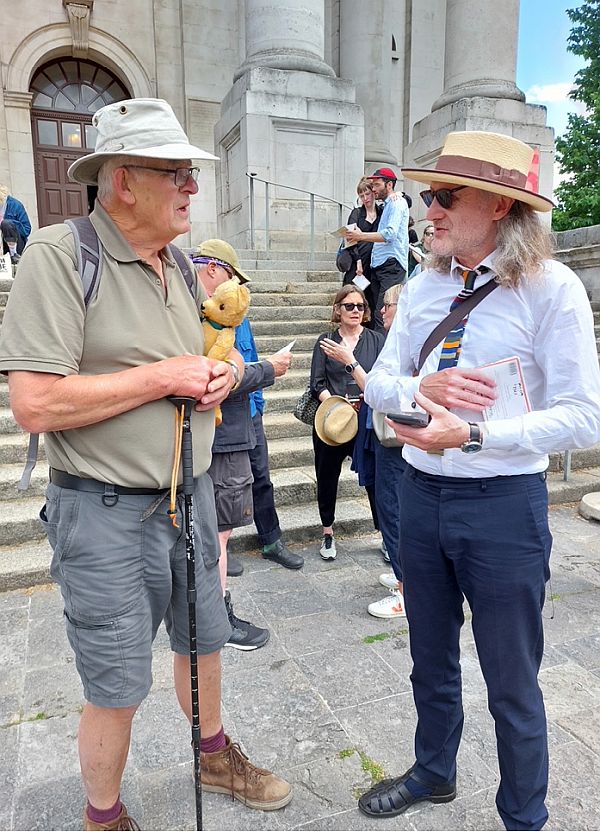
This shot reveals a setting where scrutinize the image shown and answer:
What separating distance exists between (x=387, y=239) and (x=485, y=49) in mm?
6722

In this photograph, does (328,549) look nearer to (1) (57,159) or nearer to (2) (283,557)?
(2) (283,557)

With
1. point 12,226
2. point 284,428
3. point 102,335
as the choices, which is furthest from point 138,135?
point 12,226

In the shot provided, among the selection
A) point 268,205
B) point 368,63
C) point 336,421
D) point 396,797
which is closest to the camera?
point 396,797

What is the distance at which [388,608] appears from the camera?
3590mm

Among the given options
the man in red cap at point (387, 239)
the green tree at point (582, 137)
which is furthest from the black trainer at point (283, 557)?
the green tree at point (582, 137)

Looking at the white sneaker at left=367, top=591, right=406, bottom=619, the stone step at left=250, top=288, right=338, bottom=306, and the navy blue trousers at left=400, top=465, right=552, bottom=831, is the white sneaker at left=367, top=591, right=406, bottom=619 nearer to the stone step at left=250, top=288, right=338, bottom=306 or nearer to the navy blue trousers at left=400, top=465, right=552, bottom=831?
the navy blue trousers at left=400, top=465, right=552, bottom=831

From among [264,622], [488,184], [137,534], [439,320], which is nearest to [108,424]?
[137,534]

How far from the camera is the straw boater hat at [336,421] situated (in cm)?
412

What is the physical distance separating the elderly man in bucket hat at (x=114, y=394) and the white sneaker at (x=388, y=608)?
1.94 meters

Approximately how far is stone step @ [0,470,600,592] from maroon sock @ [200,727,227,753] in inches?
84.6

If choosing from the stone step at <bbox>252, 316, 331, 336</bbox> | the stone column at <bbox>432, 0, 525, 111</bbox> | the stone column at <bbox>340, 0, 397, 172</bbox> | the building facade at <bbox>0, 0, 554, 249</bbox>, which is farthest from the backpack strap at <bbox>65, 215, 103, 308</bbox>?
the stone column at <bbox>340, 0, 397, 172</bbox>

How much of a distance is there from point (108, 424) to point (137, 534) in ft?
1.11

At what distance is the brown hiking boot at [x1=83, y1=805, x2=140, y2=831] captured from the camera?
194 cm

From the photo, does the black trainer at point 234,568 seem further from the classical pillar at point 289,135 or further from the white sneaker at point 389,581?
the classical pillar at point 289,135
